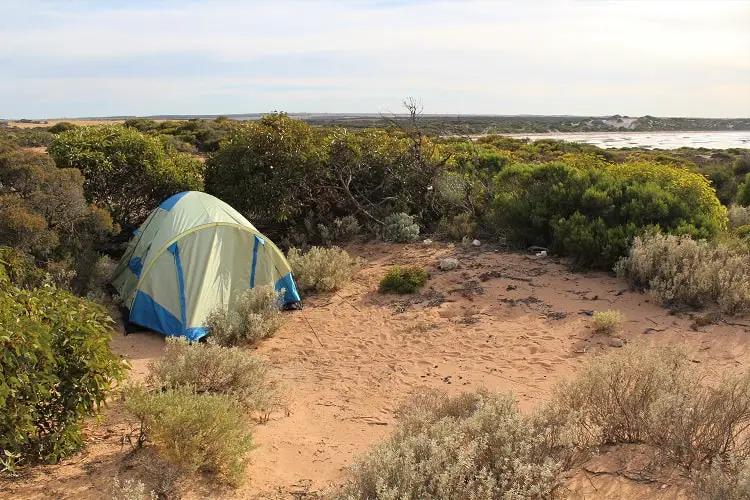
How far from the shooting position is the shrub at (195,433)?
3.90 metres

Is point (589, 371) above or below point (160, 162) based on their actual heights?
below

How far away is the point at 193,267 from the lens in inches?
297

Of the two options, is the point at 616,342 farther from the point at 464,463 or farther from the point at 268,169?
the point at 268,169

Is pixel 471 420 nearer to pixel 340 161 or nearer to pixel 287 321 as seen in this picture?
pixel 287 321

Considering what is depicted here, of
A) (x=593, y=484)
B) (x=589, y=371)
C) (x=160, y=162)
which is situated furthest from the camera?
(x=160, y=162)

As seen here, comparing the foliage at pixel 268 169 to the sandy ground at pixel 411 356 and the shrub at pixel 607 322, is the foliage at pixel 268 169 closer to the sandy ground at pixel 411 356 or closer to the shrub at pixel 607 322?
the sandy ground at pixel 411 356

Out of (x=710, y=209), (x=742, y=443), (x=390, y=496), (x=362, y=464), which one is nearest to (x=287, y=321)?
(x=362, y=464)

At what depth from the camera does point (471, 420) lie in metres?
3.70

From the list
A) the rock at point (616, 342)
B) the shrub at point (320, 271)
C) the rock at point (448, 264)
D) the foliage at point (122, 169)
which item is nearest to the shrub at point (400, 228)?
the rock at point (448, 264)

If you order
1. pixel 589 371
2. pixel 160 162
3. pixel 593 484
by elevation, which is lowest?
pixel 593 484

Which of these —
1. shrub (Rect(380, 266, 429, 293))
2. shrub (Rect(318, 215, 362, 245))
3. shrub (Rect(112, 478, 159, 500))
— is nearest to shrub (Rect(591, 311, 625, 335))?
shrub (Rect(380, 266, 429, 293))

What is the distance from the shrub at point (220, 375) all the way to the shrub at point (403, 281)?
375cm

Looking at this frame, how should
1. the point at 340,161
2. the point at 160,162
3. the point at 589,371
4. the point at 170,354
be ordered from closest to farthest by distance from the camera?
the point at 589,371 < the point at 170,354 < the point at 160,162 < the point at 340,161

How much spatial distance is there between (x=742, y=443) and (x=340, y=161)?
31.4ft
